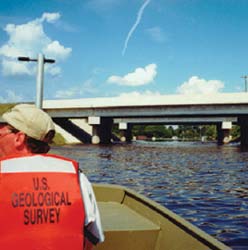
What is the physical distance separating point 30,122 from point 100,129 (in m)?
77.2

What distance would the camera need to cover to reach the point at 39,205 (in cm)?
292

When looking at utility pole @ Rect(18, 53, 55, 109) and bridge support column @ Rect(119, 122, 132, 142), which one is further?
bridge support column @ Rect(119, 122, 132, 142)

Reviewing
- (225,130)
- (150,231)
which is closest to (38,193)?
(150,231)

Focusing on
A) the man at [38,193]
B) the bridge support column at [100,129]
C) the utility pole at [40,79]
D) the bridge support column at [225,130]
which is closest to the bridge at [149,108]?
the bridge support column at [100,129]

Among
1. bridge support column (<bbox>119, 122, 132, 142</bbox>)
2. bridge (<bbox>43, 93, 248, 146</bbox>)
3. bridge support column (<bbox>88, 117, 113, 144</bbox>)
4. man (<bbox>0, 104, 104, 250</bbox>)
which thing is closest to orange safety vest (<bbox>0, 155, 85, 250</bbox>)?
man (<bbox>0, 104, 104, 250</bbox>)

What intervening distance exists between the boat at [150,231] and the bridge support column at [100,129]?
6862 centimetres

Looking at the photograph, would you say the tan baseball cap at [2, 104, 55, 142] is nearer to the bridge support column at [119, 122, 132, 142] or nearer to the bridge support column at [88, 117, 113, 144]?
the bridge support column at [88, 117, 113, 144]

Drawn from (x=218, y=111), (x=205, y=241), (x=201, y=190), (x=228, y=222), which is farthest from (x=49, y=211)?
(x=218, y=111)

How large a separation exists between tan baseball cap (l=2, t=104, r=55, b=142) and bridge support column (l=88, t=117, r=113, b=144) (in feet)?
237

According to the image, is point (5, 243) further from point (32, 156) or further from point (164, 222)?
point (164, 222)

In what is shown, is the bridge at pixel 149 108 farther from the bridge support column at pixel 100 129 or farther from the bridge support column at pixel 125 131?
the bridge support column at pixel 125 131

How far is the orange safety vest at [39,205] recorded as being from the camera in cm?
285

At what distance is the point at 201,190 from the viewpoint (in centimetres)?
1616

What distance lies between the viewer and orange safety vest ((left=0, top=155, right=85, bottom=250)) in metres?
2.85
